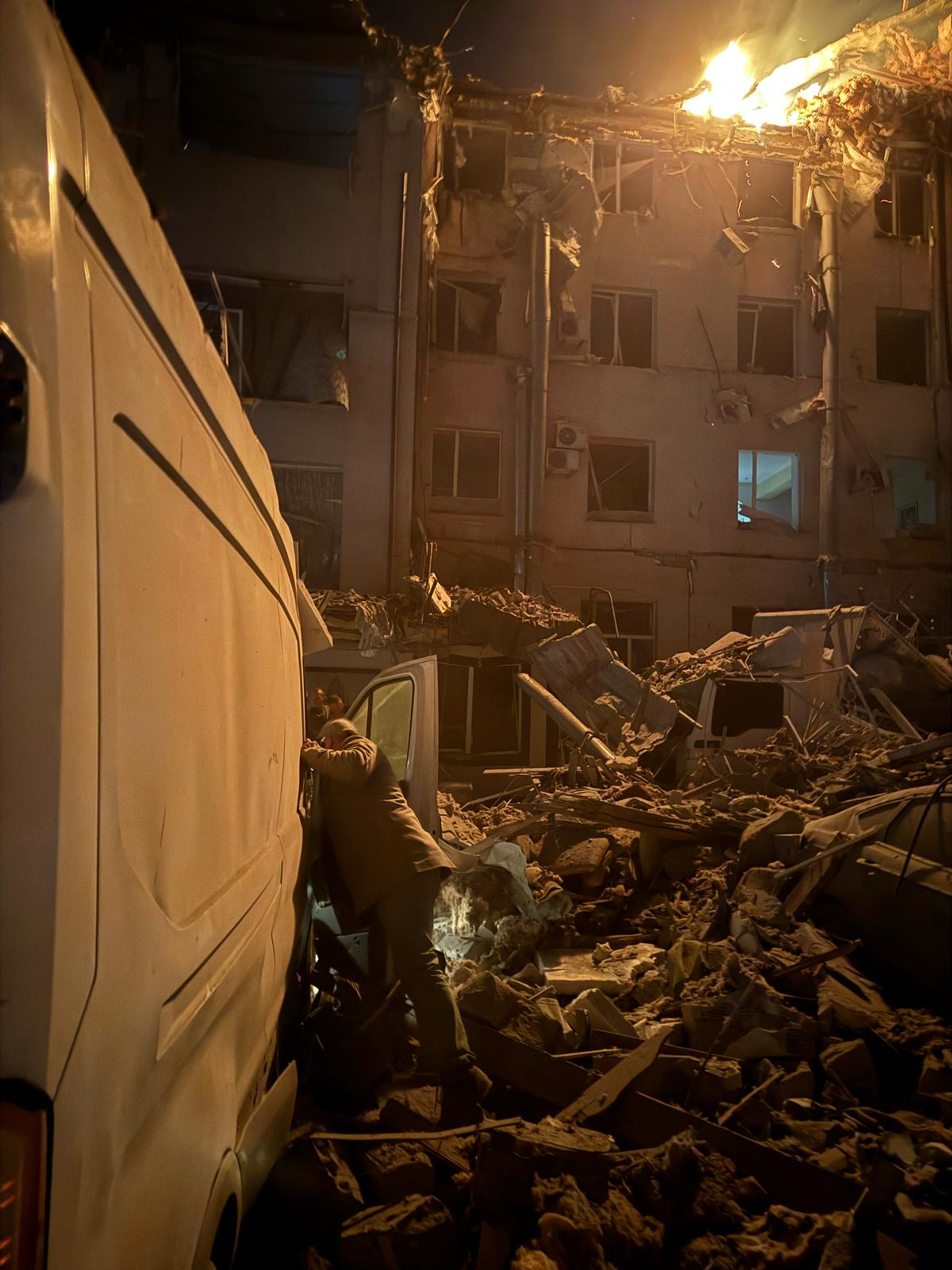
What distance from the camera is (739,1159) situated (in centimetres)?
279

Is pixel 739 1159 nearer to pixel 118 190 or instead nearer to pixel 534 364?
pixel 118 190

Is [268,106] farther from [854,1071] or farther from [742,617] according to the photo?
[854,1071]

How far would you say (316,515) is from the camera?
1320 centimetres

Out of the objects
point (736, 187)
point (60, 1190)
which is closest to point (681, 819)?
point (60, 1190)

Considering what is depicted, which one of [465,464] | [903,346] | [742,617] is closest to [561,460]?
[465,464]

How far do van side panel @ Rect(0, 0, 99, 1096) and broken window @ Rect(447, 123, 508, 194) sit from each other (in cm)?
1661

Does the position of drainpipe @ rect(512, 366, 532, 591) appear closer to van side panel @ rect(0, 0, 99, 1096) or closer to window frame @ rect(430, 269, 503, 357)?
window frame @ rect(430, 269, 503, 357)

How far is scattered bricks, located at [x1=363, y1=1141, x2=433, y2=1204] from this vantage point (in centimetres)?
238

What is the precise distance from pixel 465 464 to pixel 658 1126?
1321 centimetres

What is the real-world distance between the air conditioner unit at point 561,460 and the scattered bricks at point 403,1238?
1352 centimetres

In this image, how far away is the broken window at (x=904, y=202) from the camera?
16188 mm

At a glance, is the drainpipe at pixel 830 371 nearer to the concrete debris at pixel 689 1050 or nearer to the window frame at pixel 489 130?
the window frame at pixel 489 130

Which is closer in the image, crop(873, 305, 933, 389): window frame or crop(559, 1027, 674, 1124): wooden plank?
crop(559, 1027, 674, 1124): wooden plank

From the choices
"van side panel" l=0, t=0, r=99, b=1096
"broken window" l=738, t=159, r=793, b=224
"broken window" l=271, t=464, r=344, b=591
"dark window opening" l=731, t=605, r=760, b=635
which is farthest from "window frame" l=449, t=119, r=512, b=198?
"van side panel" l=0, t=0, r=99, b=1096
